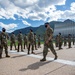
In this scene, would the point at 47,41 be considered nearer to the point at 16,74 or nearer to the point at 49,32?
the point at 49,32

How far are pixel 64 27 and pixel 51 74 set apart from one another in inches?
4644

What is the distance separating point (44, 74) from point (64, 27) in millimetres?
117970

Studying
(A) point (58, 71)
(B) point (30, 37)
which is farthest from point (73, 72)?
(B) point (30, 37)

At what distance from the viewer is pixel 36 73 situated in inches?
292

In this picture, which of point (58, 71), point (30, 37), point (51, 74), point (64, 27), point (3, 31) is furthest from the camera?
point (64, 27)

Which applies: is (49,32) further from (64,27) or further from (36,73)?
(64,27)

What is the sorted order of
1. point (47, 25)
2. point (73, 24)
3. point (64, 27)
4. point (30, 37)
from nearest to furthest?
point (47, 25)
point (30, 37)
point (73, 24)
point (64, 27)

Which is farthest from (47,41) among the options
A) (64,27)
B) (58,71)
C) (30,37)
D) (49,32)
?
(64,27)

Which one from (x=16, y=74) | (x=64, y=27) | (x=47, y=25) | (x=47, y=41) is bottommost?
(x=16, y=74)

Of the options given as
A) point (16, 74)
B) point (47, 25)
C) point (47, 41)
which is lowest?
point (16, 74)

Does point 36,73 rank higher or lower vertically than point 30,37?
lower

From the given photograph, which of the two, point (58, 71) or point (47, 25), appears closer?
point (58, 71)

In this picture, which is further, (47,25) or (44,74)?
(47,25)

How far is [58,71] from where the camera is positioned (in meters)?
7.66
